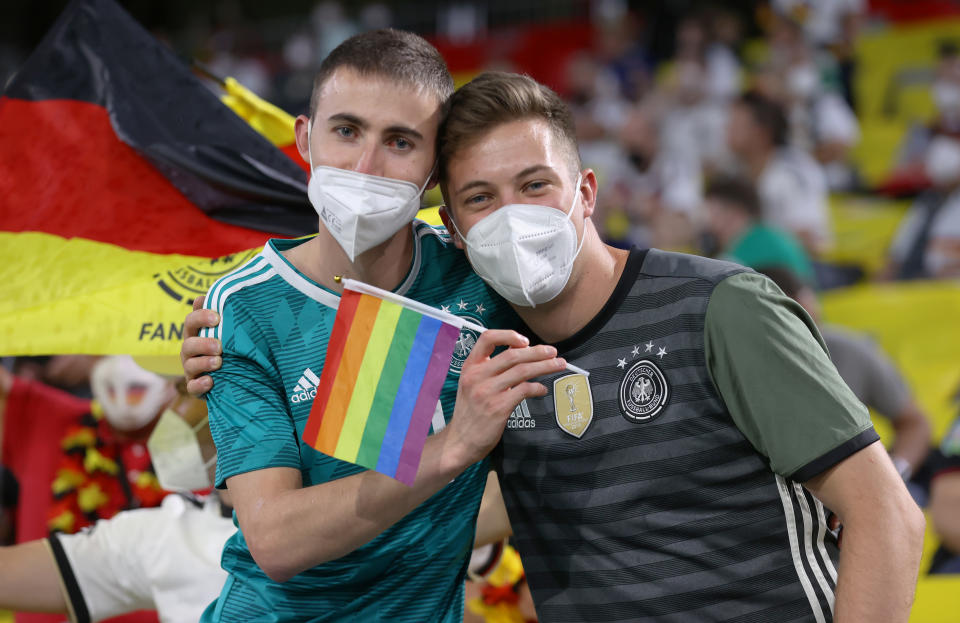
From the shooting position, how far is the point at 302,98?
48.2ft

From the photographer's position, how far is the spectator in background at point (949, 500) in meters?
4.07

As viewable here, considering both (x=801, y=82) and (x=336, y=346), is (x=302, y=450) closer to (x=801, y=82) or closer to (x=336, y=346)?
(x=336, y=346)

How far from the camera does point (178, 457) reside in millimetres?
3557

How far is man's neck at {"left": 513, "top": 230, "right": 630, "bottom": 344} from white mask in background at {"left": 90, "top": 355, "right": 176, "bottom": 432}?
6.41ft

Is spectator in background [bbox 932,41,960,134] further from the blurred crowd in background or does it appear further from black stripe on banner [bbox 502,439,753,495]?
black stripe on banner [bbox 502,439,753,495]

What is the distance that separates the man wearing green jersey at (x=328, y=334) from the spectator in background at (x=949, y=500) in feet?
7.67

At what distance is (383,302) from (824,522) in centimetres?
108

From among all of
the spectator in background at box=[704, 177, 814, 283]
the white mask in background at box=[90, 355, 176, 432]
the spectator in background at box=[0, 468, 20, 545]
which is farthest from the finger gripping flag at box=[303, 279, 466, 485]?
the spectator in background at box=[704, 177, 814, 283]

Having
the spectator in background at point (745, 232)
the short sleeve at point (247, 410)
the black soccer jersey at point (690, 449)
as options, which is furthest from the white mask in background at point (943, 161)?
the short sleeve at point (247, 410)

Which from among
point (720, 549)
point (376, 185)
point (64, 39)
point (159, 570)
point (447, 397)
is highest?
point (64, 39)

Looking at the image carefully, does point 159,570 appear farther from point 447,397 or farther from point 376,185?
point 376,185

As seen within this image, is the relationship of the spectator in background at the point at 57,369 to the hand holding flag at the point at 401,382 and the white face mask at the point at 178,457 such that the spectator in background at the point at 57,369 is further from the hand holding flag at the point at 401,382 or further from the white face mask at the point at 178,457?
the hand holding flag at the point at 401,382

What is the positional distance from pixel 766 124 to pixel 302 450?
6.63 metres

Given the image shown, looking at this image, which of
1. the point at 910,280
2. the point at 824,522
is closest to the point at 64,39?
the point at 824,522
